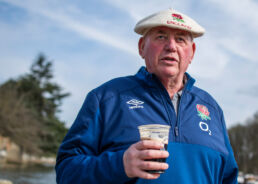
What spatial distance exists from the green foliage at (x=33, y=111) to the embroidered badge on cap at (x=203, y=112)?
1487 inches

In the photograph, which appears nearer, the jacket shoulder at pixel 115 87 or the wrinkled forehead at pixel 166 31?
the jacket shoulder at pixel 115 87

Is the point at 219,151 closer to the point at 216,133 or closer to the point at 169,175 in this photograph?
the point at 216,133

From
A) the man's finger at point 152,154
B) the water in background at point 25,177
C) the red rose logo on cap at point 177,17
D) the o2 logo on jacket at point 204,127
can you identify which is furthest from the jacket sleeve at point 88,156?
the water in background at point 25,177

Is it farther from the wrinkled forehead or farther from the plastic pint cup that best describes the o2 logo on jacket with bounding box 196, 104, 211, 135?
the plastic pint cup

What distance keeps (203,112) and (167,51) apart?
0.64 m

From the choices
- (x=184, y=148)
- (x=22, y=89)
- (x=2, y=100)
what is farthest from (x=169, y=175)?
(x=22, y=89)

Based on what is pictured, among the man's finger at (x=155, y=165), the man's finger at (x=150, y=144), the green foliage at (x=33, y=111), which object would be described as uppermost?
the green foliage at (x=33, y=111)

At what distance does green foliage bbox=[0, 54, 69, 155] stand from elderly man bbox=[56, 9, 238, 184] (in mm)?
37701

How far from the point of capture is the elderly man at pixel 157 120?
7.48ft

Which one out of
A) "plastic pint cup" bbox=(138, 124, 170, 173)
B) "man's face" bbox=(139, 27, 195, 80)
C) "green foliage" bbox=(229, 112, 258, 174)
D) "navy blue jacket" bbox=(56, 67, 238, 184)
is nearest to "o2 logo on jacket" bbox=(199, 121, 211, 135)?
"navy blue jacket" bbox=(56, 67, 238, 184)

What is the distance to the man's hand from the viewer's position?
1786 millimetres

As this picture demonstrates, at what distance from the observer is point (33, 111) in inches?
1885

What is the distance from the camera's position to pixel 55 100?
56.7 meters

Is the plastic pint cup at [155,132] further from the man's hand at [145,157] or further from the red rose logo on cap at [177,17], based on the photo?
the red rose logo on cap at [177,17]
